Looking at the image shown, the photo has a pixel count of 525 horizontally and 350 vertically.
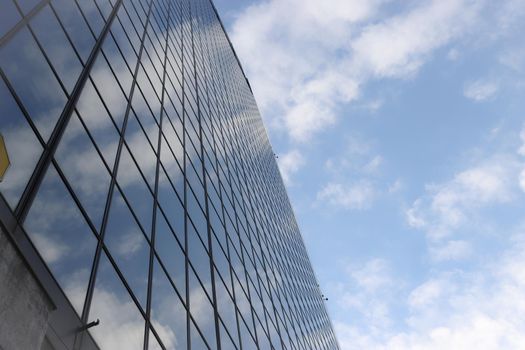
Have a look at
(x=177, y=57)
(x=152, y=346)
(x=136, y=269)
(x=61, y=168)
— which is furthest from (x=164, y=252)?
(x=177, y=57)

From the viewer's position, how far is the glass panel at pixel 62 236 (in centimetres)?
786

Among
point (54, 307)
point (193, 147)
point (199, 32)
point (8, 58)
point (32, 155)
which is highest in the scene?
point (199, 32)

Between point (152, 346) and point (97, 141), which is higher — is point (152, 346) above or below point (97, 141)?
below

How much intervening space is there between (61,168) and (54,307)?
107 inches

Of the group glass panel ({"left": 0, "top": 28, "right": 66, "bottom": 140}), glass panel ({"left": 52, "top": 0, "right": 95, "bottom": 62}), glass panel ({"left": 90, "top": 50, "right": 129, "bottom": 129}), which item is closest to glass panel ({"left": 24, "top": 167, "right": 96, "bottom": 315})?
glass panel ({"left": 0, "top": 28, "right": 66, "bottom": 140})

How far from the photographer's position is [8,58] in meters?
8.88

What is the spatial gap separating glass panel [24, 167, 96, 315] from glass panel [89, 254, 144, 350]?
421mm

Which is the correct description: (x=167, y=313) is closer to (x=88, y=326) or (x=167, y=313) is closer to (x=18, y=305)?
(x=88, y=326)

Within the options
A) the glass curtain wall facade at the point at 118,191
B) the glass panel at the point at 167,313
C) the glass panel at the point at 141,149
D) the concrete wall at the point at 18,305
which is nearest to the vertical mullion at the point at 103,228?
the glass curtain wall facade at the point at 118,191

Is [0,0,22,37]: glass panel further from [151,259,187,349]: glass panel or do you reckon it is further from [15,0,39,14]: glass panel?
[151,259,187,349]: glass panel

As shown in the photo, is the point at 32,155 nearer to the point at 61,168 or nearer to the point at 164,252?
the point at 61,168

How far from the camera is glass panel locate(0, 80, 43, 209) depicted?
24.5 ft

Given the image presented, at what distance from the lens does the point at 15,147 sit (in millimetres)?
8023

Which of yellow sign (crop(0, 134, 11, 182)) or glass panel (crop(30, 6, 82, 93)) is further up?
glass panel (crop(30, 6, 82, 93))
